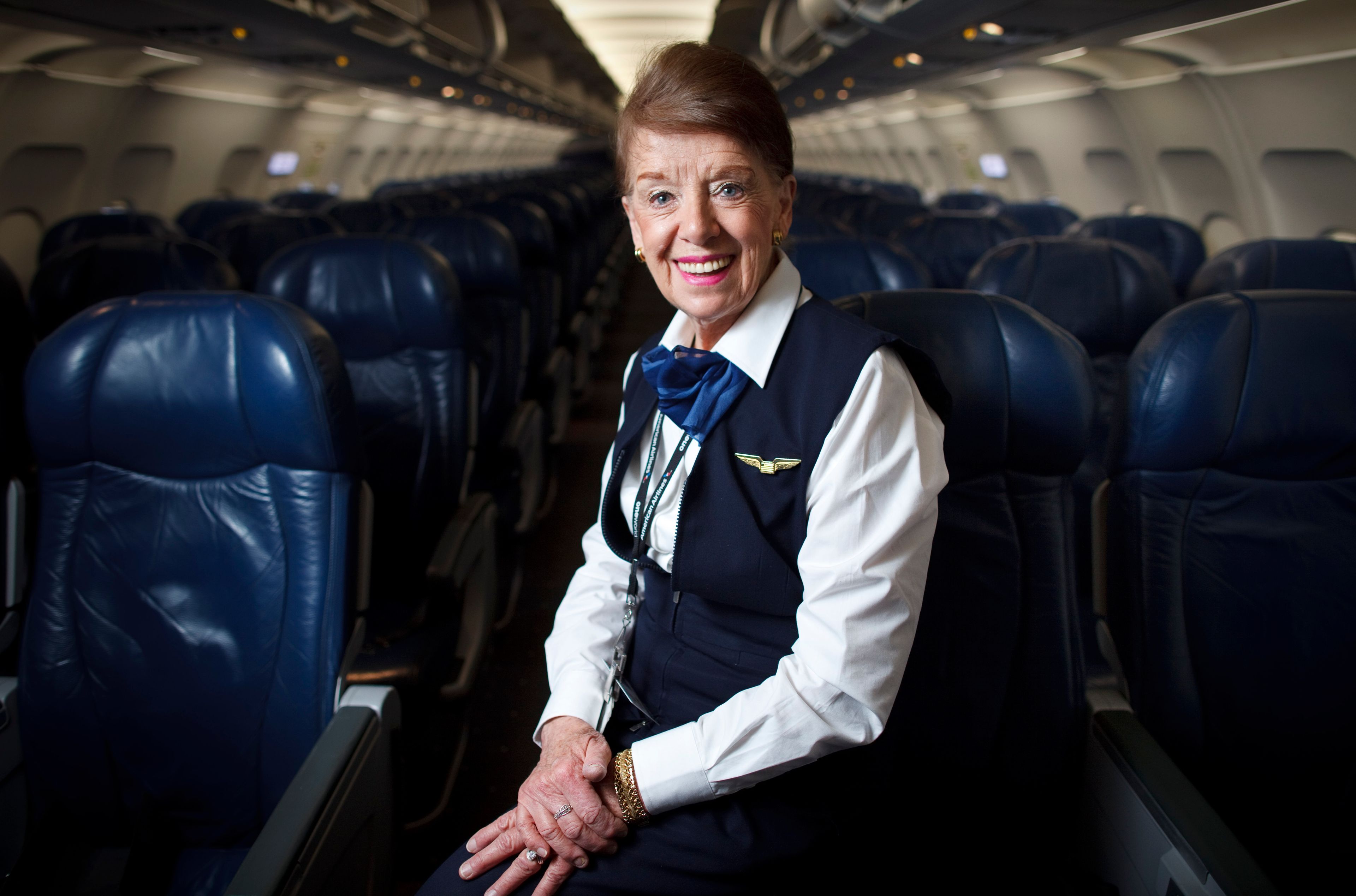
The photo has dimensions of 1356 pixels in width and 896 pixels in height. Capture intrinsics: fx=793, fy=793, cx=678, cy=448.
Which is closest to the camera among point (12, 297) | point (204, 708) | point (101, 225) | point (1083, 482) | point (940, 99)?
point (204, 708)

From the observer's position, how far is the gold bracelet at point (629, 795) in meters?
1.16

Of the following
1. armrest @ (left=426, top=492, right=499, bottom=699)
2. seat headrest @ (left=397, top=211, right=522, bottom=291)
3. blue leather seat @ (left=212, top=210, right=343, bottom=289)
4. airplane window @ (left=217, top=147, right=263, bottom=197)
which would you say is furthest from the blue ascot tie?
airplane window @ (left=217, top=147, right=263, bottom=197)

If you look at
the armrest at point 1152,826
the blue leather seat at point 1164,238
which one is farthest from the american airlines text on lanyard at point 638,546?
the blue leather seat at point 1164,238

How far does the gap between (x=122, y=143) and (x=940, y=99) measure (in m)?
9.73

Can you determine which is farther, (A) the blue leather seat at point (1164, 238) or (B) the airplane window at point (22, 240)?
(B) the airplane window at point (22, 240)

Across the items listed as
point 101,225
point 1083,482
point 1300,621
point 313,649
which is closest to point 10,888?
point 313,649

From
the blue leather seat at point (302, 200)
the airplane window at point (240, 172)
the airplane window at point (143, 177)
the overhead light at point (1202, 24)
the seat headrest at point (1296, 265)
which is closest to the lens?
the seat headrest at point (1296, 265)

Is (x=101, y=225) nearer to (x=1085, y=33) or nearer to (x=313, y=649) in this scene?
(x=313, y=649)

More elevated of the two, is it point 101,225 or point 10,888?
point 101,225

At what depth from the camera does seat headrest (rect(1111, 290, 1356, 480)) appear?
138cm

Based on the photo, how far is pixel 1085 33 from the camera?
434 cm

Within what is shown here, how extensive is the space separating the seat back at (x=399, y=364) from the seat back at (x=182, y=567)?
0.90 meters

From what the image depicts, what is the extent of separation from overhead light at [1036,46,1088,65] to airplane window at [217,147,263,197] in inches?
351

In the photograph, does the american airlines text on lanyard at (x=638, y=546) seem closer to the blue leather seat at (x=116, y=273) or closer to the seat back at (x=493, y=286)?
the seat back at (x=493, y=286)
